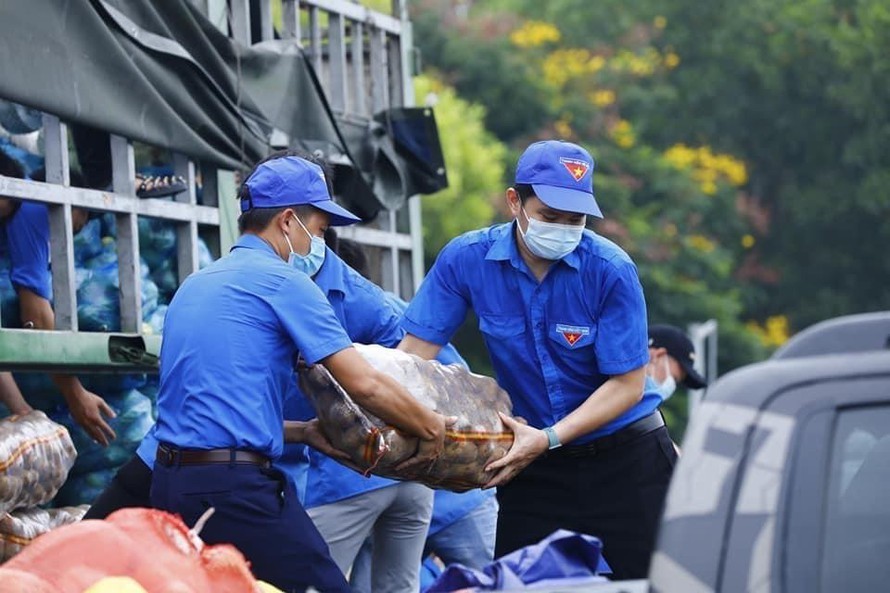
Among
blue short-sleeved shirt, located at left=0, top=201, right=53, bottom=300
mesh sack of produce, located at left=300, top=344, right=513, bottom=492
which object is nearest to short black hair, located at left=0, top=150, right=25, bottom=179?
blue short-sleeved shirt, located at left=0, top=201, right=53, bottom=300

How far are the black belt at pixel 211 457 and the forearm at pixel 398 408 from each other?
0.32m

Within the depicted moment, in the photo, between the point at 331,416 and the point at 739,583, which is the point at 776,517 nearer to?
the point at 739,583

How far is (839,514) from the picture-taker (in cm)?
309

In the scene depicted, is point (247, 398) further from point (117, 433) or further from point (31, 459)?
point (117, 433)

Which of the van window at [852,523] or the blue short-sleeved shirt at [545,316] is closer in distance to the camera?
the van window at [852,523]

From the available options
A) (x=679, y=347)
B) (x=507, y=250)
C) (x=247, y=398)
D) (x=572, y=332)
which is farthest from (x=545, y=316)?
(x=679, y=347)

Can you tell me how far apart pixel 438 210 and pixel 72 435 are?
19.4m

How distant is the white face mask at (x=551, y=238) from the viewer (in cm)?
559

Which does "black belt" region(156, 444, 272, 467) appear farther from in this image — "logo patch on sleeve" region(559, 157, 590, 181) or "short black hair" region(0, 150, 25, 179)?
"short black hair" region(0, 150, 25, 179)

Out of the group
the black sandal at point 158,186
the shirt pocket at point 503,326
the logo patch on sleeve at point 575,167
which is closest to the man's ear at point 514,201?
the logo patch on sleeve at point 575,167

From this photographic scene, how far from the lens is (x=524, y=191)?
5.72 m

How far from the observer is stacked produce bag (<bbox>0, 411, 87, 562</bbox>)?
5.84m

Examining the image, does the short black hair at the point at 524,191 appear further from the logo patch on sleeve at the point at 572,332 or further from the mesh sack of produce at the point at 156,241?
the mesh sack of produce at the point at 156,241

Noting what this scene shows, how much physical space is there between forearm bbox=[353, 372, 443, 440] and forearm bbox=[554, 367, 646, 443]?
0.58m
